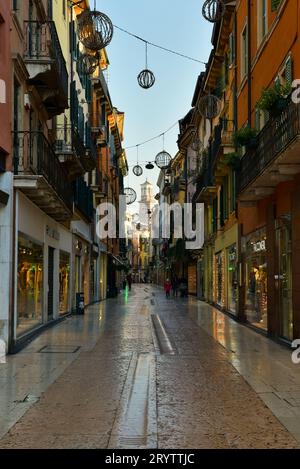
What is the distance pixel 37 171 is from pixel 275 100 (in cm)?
593

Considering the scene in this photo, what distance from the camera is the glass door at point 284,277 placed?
49.1 feet

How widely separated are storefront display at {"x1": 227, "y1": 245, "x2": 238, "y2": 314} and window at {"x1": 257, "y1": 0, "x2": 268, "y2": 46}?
27.5 ft

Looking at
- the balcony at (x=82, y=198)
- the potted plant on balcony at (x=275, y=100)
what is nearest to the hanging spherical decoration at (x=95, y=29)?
the potted plant on balcony at (x=275, y=100)

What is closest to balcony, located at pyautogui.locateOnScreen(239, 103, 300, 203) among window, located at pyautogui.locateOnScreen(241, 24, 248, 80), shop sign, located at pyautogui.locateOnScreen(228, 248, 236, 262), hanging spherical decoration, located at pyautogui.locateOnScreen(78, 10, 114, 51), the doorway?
hanging spherical decoration, located at pyautogui.locateOnScreen(78, 10, 114, 51)

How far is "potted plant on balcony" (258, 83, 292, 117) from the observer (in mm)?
13205

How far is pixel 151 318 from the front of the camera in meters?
24.4

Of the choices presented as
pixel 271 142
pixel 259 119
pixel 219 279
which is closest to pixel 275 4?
pixel 259 119

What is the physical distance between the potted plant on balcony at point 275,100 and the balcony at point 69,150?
1056cm

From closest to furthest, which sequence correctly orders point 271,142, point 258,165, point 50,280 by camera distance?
point 271,142 → point 258,165 → point 50,280

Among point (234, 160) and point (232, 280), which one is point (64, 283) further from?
Answer: point (234, 160)

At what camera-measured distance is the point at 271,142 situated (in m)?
13.9

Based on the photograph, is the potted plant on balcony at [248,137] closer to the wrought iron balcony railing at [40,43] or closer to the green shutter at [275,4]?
the green shutter at [275,4]

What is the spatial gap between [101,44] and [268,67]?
6.17m

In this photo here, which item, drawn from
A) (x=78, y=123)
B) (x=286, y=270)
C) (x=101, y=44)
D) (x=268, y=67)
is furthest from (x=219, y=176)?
(x=101, y=44)
